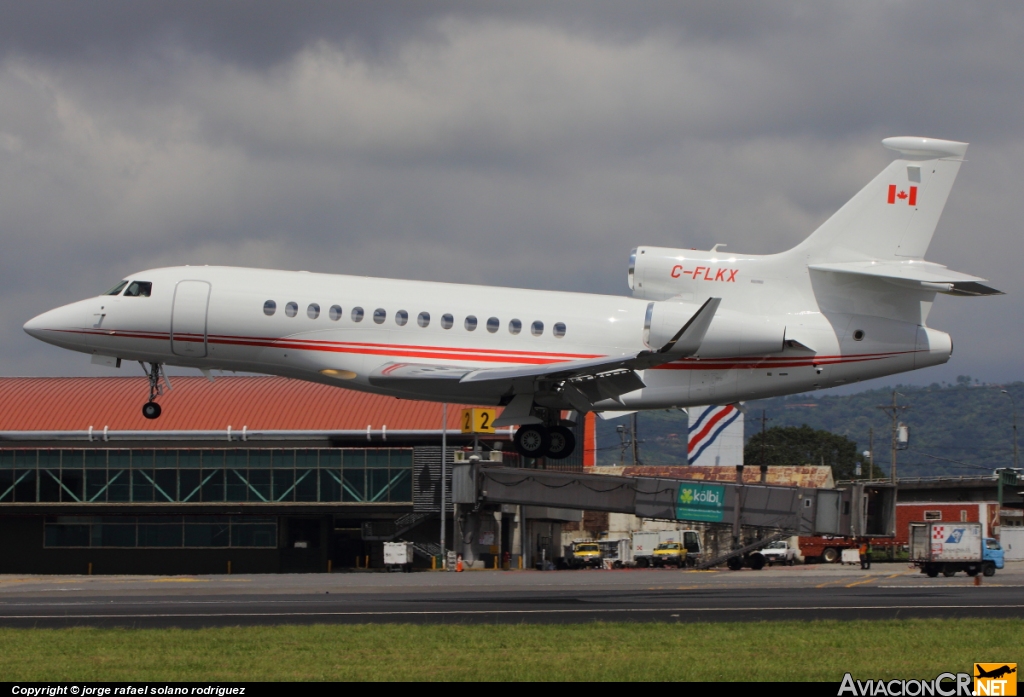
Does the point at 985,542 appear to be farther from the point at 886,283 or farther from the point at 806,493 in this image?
the point at 886,283

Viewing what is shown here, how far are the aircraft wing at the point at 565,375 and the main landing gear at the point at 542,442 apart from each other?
2.22 feet

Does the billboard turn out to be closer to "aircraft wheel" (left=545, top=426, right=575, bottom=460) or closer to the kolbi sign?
the kolbi sign

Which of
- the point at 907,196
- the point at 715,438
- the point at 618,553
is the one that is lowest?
the point at 618,553

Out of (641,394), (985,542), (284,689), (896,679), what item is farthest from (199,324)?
(985,542)

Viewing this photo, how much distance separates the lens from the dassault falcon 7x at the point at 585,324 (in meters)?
30.8

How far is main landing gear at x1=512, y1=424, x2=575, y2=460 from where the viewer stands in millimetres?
32312

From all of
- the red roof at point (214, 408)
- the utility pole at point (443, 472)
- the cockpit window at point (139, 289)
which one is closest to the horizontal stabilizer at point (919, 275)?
the cockpit window at point (139, 289)

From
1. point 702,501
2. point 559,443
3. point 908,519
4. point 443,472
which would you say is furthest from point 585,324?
point 908,519

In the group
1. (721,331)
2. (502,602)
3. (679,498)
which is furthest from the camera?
(679,498)

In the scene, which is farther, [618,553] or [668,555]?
[618,553]

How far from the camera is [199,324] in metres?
31.2

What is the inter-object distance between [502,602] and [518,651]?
33.7ft

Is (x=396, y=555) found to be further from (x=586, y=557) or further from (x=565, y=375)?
(x=565, y=375)

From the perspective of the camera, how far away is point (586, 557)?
3024 inches
